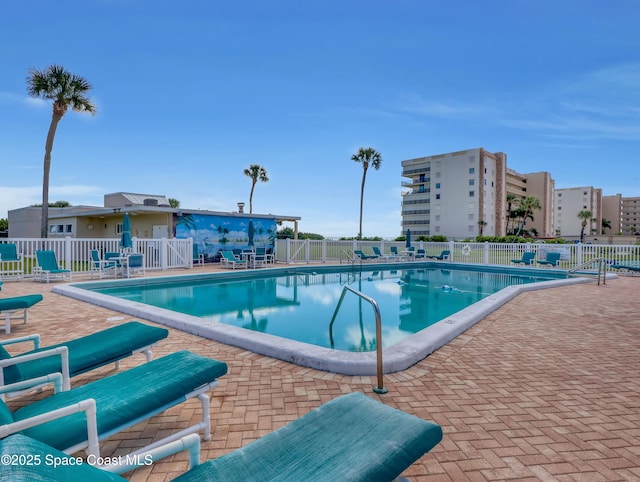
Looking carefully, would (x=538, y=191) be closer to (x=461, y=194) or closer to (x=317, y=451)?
(x=461, y=194)

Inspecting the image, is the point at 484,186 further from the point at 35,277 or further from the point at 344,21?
the point at 35,277

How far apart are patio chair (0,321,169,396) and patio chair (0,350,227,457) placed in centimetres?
21

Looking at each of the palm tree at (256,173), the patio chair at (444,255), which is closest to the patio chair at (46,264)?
the patio chair at (444,255)

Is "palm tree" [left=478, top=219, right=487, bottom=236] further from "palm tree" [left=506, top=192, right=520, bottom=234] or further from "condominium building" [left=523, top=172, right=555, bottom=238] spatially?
"condominium building" [left=523, top=172, right=555, bottom=238]

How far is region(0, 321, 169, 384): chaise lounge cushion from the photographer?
266cm

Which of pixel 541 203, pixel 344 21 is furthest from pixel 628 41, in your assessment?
pixel 541 203

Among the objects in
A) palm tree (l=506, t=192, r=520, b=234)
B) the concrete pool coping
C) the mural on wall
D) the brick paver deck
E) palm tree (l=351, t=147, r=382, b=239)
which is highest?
palm tree (l=351, t=147, r=382, b=239)

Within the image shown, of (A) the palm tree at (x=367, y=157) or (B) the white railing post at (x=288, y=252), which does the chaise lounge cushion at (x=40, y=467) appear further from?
(A) the palm tree at (x=367, y=157)

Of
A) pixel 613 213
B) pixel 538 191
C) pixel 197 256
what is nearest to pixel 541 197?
pixel 538 191

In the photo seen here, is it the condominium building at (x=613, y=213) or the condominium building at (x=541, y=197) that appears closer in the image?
the condominium building at (x=541, y=197)

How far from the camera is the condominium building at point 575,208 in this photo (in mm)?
87938

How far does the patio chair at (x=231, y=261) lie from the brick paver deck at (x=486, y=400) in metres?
10.6

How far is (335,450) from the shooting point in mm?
1606

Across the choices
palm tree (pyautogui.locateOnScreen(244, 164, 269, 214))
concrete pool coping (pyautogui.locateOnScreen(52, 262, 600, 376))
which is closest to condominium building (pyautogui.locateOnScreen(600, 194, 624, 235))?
palm tree (pyautogui.locateOnScreen(244, 164, 269, 214))
